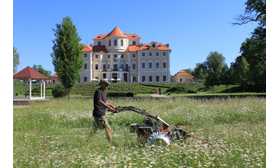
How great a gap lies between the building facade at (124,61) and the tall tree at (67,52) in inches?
1756

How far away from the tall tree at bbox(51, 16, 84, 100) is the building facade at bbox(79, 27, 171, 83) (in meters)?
44.6

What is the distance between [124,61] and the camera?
3039 inches

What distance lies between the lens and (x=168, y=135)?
19.8 feet

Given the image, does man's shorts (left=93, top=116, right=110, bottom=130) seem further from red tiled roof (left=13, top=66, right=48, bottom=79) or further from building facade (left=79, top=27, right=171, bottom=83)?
building facade (left=79, top=27, right=171, bottom=83)

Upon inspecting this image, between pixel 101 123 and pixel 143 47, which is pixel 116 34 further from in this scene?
pixel 101 123

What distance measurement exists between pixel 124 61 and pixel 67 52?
5052 centimetres

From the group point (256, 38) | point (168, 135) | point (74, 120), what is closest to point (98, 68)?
point (256, 38)

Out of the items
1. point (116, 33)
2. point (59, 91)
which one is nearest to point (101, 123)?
point (59, 91)

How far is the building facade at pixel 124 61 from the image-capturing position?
73250 millimetres

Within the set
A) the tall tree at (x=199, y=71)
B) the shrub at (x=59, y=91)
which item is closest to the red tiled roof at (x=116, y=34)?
the tall tree at (x=199, y=71)

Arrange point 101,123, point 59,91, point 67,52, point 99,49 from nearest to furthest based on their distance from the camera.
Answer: point 101,123 < point 67,52 < point 59,91 < point 99,49

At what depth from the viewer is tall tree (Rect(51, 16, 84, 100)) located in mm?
26609
